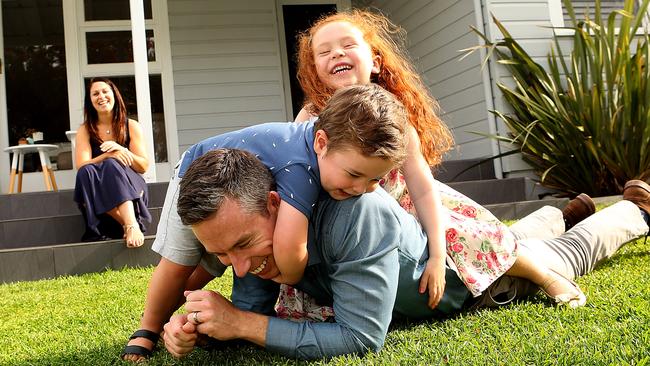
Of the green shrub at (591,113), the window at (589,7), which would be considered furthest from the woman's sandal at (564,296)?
the window at (589,7)

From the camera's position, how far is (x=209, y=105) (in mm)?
8250

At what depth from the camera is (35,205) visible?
18.5 feet

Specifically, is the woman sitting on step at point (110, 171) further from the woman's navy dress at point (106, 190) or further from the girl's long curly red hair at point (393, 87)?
the girl's long curly red hair at point (393, 87)

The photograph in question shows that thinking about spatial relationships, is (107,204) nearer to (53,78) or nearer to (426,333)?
(426,333)

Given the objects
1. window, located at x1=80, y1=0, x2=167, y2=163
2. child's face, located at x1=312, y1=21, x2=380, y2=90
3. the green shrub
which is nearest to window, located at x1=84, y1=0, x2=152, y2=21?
window, located at x1=80, y1=0, x2=167, y2=163

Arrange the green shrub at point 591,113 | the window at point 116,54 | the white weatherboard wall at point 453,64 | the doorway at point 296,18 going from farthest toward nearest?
the doorway at point 296,18 → the window at point 116,54 → the white weatherboard wall at point 453,64 → the green shrub at point 591,113

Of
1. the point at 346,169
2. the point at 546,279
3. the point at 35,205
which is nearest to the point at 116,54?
the point at 35,205

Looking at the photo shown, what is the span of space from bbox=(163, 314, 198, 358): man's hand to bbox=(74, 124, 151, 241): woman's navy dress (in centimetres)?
273

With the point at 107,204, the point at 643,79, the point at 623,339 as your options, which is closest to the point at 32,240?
the point at 107,204

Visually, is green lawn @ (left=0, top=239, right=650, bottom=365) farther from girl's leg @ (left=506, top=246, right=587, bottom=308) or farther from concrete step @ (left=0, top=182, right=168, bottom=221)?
concrete step @ (left=0, top=182, right=168, bottom=221)

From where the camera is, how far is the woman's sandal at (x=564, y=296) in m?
2.26

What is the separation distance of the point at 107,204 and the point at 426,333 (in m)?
2.98

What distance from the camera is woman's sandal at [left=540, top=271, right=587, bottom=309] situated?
226 cm

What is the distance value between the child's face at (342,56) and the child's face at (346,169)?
0.79 meters
